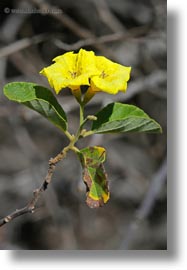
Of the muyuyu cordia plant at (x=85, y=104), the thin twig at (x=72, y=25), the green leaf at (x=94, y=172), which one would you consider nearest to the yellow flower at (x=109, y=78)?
the muyuyu cordia plant at (x=85, y=104)

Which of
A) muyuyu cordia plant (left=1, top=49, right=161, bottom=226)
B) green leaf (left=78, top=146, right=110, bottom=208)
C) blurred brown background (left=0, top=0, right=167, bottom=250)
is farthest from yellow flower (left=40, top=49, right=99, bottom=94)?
blurred brown background (left=0, top=0, right=167, bottom=250)

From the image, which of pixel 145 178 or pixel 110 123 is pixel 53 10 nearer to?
pixel 145 178

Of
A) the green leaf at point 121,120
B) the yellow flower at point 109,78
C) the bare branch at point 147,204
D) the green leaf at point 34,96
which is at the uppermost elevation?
the yellow flower at point 109,78

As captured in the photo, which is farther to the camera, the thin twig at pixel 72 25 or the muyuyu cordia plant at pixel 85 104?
the thin twig at pixel 72 25

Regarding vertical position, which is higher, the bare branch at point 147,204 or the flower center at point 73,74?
the flower center at point 73,74

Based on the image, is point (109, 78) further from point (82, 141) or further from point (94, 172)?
point (82, 141)

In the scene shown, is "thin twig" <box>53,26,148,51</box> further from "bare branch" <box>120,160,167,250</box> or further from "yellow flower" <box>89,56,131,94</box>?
"yellow flower" <box>89,56,131,94</box>

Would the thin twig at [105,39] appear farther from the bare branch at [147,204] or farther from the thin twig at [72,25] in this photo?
the bare branch at [147,204]

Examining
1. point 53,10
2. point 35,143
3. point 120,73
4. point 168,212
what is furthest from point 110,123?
point 35,143
